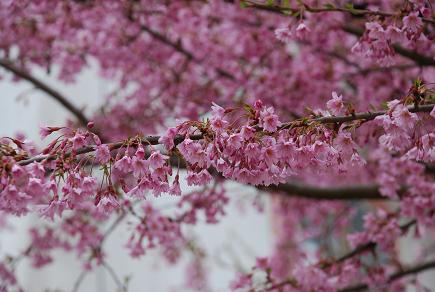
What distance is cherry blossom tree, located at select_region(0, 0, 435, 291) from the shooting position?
50.6 inches

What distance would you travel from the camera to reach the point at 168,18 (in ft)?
9.82

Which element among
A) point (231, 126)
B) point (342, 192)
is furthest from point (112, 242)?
point (231, 126)

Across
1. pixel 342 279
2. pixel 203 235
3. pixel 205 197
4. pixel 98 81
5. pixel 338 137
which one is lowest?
pixel 342 279

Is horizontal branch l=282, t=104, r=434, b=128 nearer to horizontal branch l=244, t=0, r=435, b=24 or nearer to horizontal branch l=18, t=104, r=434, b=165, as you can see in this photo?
horizontal branch l=18, t=104, r=434, b=165

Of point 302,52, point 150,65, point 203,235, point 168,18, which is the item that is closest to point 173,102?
point 150,65

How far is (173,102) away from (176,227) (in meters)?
1.08

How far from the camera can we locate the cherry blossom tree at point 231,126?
4.22ft

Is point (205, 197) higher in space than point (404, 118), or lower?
higher

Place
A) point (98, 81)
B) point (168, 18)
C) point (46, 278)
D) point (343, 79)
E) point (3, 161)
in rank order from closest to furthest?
point (3, 161) < point (168, 18) < point (343, 79) < point (46, 278) < point (98, 81)

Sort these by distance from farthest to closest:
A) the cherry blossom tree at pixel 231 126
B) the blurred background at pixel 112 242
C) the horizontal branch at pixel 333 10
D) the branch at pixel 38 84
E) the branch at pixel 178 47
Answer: the blurred background at pixel 112 242 < the branch at pixel 178 47 < the branch at pixel 38 84 < the horizontal branch at pixel 333 10 < the cherry blossom tree at pixel 231 126

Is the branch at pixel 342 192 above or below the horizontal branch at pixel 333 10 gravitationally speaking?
below

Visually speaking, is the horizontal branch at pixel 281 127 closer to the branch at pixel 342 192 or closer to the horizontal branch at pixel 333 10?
the horizontal branch at pixel 333 10

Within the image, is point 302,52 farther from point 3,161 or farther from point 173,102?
point 3,161

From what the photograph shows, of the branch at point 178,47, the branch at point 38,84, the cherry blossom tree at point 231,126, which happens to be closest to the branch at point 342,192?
the cherry blossom tree at point 231,126
